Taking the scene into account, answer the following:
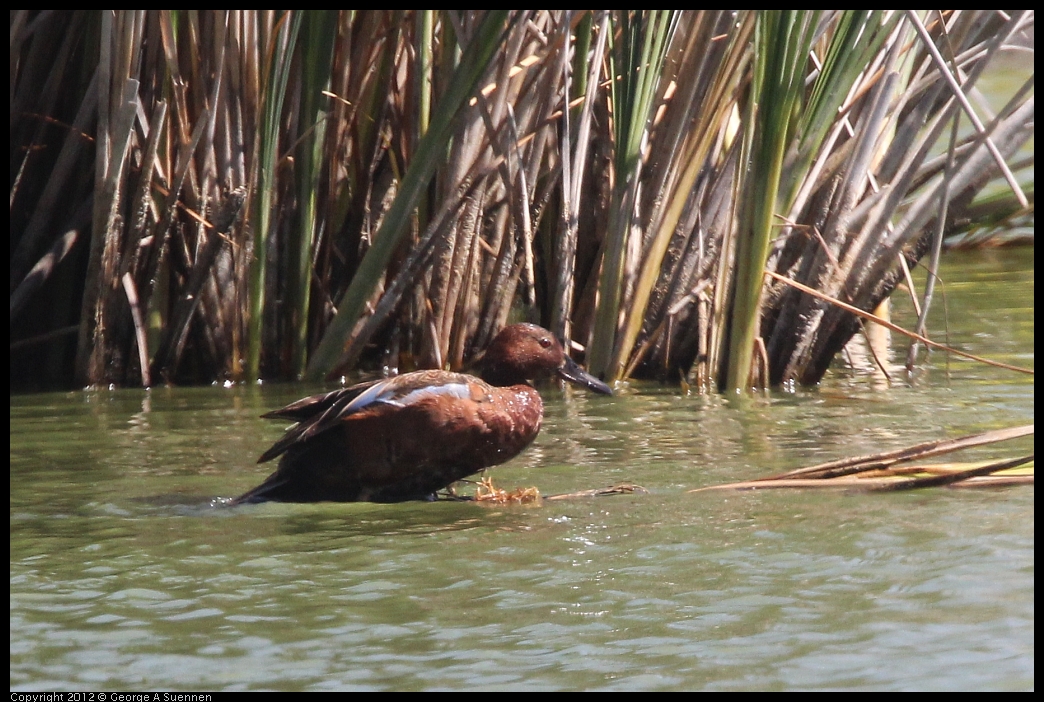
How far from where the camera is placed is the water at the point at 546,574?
9.25 feet

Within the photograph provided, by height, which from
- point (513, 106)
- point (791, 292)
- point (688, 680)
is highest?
point (513, 106)

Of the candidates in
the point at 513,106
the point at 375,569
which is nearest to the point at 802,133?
the point at 513,106

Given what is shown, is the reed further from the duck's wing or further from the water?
the duck's wing

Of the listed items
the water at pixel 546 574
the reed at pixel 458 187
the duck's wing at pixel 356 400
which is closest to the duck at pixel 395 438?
the duck's wing at pixel 356 400

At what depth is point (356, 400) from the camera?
14.5 feet

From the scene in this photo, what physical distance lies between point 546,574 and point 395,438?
1.08 m

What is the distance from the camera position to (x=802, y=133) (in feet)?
18.7

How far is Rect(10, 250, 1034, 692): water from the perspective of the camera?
2818 millimetres

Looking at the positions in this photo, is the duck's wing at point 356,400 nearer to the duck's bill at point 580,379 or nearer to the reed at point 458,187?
the duck's bill at point 580,379

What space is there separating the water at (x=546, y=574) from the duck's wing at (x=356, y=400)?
0.81 ft

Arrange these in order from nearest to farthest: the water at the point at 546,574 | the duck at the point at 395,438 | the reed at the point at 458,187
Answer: the water at the point at 546,574 < the duck at the point at 395,438 < the reed at the point at 458,187
